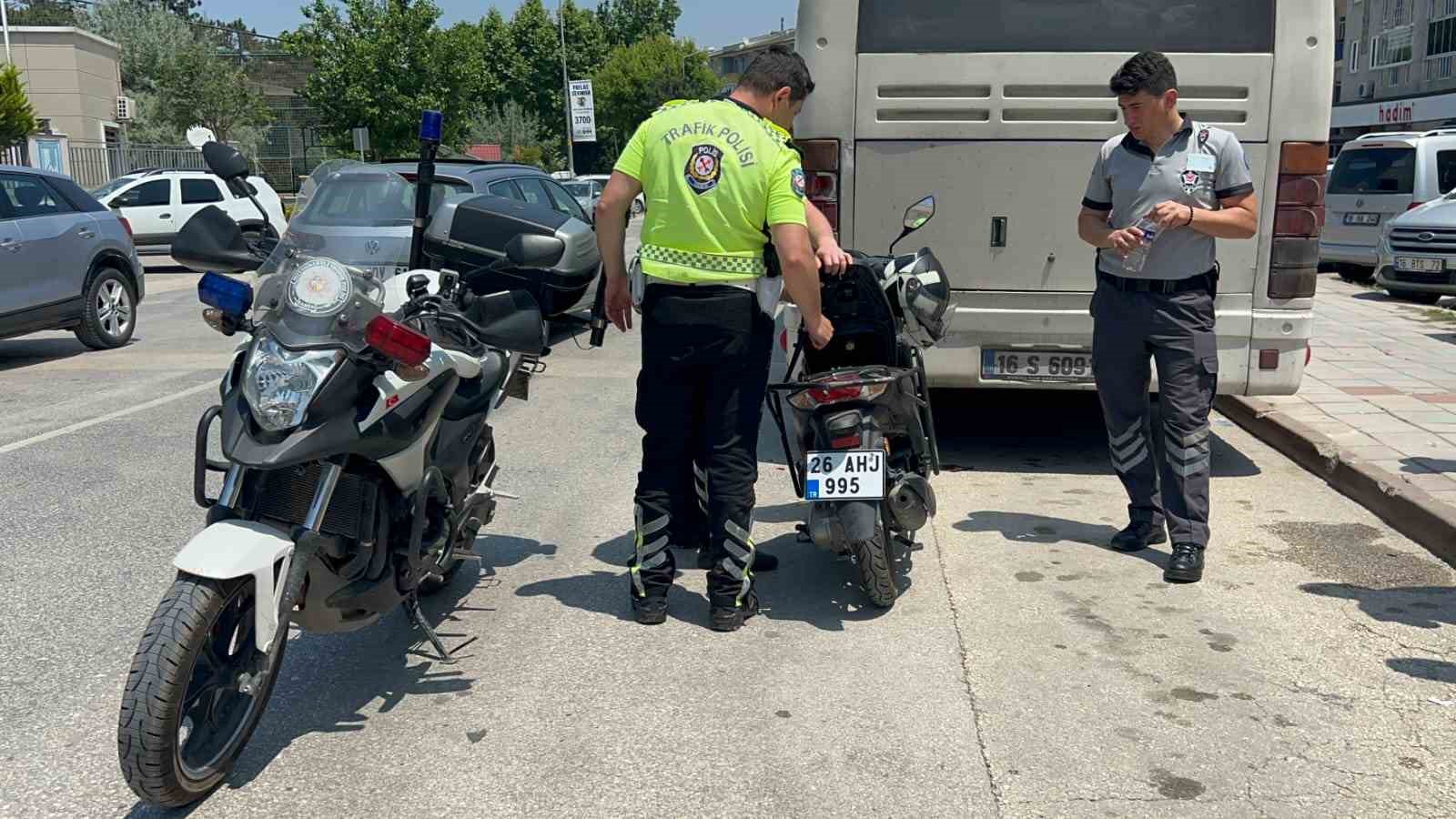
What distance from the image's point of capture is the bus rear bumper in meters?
6.83

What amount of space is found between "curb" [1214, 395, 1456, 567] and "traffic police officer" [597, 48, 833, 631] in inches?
120

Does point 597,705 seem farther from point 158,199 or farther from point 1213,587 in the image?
point 158,199

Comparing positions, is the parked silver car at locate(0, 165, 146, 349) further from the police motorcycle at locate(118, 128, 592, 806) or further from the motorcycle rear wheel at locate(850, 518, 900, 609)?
the motorcycle rear wheel at locate(850, 518, 900, 609)

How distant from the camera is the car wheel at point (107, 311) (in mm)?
12055

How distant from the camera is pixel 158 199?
76.6 feet

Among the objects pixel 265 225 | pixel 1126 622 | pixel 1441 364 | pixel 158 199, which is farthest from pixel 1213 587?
pixel 158 199

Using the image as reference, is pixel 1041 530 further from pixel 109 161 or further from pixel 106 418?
pixel 109 161

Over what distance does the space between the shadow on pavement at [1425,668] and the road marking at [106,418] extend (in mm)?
7255

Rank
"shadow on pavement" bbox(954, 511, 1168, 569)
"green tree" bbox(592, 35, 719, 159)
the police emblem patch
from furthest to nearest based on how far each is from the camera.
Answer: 1. "green tree" bbox(592, 35, 719, 159)
2. "shadow on pavement" bbox(954, 511, 1168, 569)
3. the police emblem patch

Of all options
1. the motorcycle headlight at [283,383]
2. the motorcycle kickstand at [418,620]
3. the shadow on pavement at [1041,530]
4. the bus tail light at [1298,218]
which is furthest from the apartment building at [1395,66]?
the motorcycle headlight at [283,383]

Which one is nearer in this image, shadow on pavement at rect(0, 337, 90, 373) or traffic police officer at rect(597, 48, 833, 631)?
traffic police officer at rect(597, 48, 833, 631)

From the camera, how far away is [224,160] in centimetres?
397

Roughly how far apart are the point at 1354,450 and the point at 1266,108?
197cm

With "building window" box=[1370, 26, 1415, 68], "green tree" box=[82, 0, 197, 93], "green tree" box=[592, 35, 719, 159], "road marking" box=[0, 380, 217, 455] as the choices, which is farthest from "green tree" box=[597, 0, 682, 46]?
"road marking" box=[0, 380, 217, 455]
